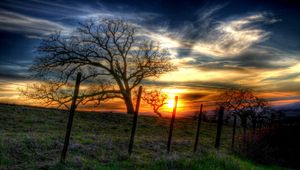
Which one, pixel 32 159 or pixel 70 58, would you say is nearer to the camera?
pixel 32 159

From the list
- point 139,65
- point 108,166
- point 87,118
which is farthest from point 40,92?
point 108,166

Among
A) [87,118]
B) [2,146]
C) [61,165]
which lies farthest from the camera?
[87,118]

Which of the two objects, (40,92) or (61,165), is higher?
(40,92)

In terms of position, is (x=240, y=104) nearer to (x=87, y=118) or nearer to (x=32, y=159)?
(x=87, y=118)

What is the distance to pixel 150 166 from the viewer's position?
36.3 ft

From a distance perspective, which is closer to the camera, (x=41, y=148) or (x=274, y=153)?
(x=41, y=148)

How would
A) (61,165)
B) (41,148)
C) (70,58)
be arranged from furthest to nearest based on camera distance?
(70,58) → (41,148) → (61,165)

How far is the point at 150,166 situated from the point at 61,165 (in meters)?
2.86

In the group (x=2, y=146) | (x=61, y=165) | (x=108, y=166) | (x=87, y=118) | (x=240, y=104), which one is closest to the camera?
(x=61, y=165)

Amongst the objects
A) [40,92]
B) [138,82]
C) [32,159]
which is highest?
[138,82]

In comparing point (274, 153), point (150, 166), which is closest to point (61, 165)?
point (150, 166)

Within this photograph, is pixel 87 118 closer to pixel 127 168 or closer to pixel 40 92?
pixel 40 92

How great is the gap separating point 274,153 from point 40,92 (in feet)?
80.4

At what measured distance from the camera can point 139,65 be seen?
144 feet
